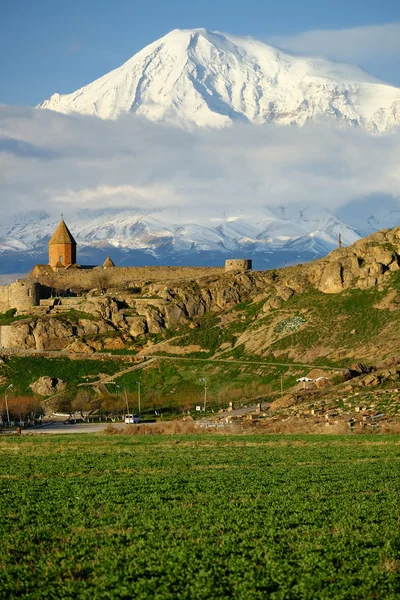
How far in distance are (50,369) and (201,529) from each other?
59080 mm

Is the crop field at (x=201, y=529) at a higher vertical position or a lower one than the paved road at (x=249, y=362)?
lower

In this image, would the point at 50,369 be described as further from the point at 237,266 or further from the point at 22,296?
the point at 237,266

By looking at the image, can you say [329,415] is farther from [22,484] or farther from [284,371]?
[22,484]

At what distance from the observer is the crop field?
1393 cm

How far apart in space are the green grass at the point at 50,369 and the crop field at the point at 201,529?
43769mm

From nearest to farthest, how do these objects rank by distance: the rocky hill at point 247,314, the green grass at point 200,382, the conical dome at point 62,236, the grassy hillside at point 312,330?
the green grass at point 200,382 → the grassy hillside at point 312,330 → the rocky hill at point 247,314 → the conical dome at point 62,236

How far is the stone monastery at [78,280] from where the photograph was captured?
87250mm

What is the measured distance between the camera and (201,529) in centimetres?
1716

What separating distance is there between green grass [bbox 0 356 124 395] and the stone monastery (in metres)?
A: 10.4

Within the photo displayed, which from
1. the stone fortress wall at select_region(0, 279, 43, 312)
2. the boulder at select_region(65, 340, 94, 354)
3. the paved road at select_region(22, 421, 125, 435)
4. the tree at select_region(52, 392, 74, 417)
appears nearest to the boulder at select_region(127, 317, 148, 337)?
the boulder at select_region(65, 340, 94, 354)

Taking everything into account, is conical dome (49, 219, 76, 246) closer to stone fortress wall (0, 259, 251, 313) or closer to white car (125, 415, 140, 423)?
stone fortress wall (0, 259, 251, 313)

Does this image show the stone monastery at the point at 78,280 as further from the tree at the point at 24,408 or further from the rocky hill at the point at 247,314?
the tree at the point at 24,408

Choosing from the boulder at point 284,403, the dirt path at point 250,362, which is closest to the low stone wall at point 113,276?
the dirt path at point 250,362

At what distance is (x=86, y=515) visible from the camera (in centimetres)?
1886
